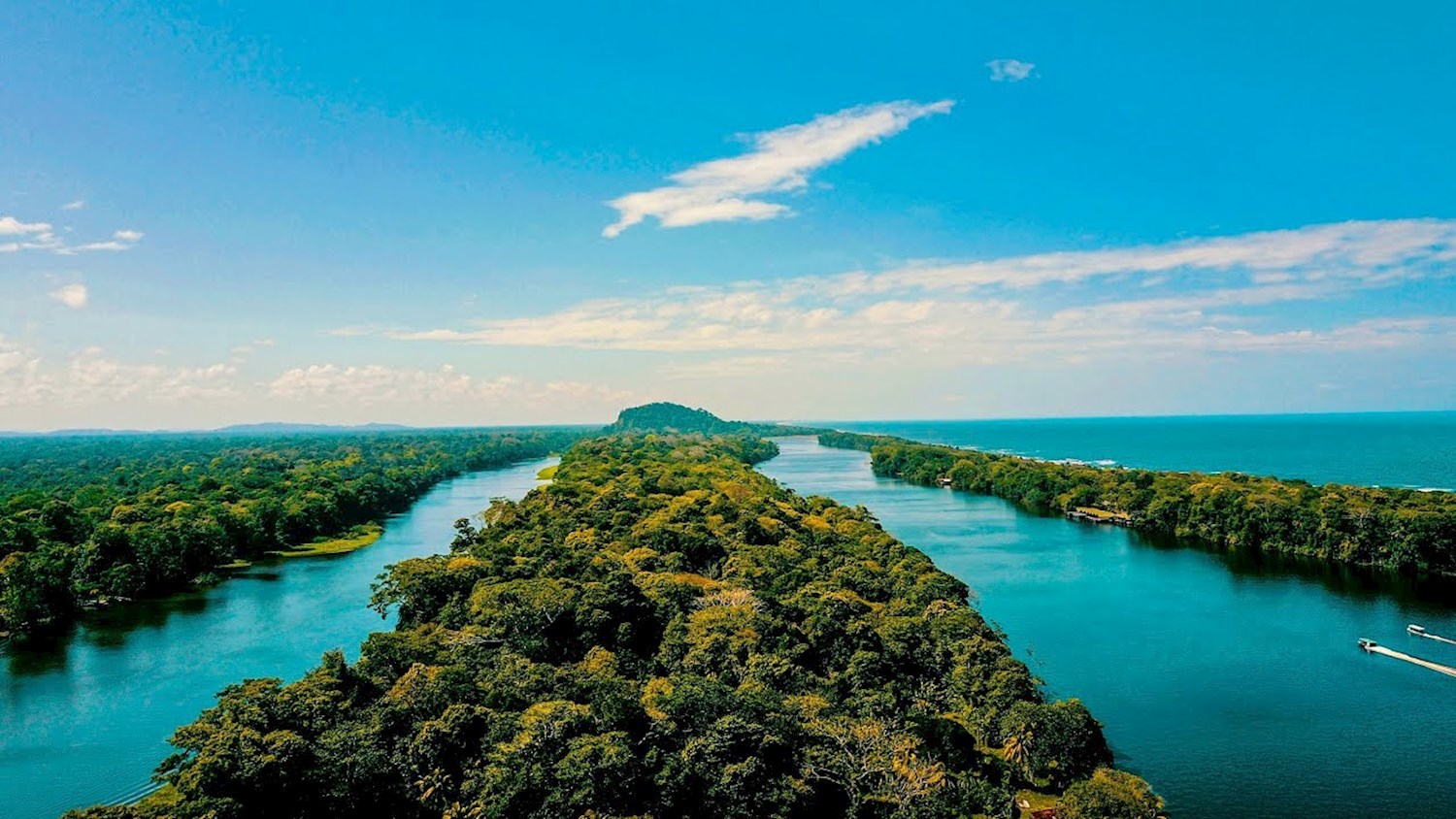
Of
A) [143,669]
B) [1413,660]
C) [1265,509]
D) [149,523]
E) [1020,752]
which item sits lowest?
[143,669]

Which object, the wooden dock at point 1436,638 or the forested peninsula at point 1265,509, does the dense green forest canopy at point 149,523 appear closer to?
the wooden dock at point 1436,638

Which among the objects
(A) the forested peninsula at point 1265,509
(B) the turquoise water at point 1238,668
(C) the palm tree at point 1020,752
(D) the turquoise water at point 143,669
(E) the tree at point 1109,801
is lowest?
(D) the turquoise water at point 143,669

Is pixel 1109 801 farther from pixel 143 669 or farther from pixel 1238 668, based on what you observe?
pixel 143 669

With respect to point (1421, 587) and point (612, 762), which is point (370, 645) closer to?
point (612, 762)

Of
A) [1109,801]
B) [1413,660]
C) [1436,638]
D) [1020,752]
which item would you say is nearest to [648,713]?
[1020,752]

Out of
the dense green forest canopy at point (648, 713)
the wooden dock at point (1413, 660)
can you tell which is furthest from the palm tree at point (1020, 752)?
the wooden dock at point (1413, 660)

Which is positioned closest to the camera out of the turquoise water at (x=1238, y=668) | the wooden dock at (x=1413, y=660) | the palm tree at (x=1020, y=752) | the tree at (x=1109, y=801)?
the tree at (x=1109, y=801)

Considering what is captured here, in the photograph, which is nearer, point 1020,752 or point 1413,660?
point 1020,752
